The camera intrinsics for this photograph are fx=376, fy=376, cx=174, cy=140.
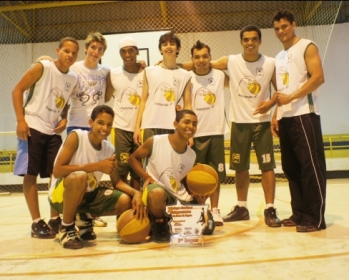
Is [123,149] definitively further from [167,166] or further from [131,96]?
[167,166]

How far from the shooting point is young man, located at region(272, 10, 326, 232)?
9.65 feet

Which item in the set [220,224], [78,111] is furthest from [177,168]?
[78,111]

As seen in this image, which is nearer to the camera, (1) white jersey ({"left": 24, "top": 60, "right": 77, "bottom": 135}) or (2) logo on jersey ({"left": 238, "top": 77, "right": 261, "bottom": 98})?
(1) white jersey ({"left": 24, "top": 60, "right": 77, "bottom": 135})

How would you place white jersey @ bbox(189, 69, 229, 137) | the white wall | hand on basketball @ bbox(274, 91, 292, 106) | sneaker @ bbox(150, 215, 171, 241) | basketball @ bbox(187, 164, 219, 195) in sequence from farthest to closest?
the white wall < white jersey @ bbox(189, 69, 229, 137) < hand on basketball @ bbox(274, 91, 292, 106) < basketball @ bbox(187, 164, 219, 195) < sneaker @ bbox(150, 215, 171, 241)

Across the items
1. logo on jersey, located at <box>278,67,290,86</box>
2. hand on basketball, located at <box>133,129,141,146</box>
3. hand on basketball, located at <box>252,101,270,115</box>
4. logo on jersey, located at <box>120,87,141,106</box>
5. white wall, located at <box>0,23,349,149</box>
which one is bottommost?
hand on basketball, located at <box>133,129,141,146</box>

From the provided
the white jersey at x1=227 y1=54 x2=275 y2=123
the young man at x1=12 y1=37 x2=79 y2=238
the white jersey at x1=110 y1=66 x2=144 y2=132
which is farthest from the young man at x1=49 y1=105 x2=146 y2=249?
the white jersey at x1=227 y1=54 x2=275 y2=123

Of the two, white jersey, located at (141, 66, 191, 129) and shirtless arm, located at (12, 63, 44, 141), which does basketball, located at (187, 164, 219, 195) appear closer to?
white jersey, located at (141, 66, 191, 129)

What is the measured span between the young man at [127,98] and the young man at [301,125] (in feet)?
4.19

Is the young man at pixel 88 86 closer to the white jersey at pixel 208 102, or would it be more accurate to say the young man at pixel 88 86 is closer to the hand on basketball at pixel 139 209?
the white jersey at pixel 208 102

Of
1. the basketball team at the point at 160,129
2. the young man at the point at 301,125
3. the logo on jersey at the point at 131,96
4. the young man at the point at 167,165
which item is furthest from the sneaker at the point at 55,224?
the young man at the point at 301,125

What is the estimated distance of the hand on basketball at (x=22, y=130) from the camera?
3043 millimetres

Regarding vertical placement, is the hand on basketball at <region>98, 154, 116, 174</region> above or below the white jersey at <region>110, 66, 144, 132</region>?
below

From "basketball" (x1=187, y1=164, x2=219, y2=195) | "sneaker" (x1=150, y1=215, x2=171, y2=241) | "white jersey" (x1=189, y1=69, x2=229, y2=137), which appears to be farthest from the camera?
"white jersey" (x1=189, y1=69, x2=229, y2=137)

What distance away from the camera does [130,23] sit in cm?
1067
